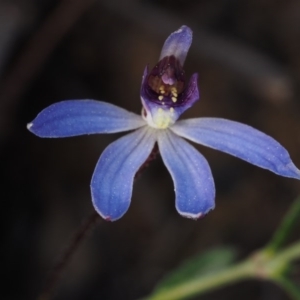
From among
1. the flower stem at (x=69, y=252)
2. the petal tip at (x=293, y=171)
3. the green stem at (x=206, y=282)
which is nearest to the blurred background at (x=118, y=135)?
the green stem at (x=206, y=282)

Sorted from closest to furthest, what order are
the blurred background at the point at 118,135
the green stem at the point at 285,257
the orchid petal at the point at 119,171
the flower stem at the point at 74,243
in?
the orchid petal at the point at 119,171
the flower stem at the point at 74,243
the green stem at the point at 285,257
the blurred background at the point at 118,135

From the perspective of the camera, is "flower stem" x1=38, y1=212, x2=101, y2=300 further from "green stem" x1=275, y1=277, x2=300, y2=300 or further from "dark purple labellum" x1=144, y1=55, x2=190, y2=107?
"green stem" x1=275, y1=277, x2=300, y2=300

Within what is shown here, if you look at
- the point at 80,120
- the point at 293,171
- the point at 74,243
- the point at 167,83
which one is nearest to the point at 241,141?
the point at 293,171

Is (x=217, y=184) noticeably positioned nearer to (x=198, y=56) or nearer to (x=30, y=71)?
(x=198, y=56)

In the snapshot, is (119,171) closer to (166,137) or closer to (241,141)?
(166,137)

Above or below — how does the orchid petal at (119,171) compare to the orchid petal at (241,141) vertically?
below

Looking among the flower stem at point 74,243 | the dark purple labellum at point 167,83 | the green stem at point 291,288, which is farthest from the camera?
the green stem at point 291,288

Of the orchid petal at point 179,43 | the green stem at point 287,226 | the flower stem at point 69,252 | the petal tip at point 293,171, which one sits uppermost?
the orchid petal at point 179,43

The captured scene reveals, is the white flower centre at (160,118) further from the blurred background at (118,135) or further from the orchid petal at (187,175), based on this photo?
the blurred background at (118,135)
